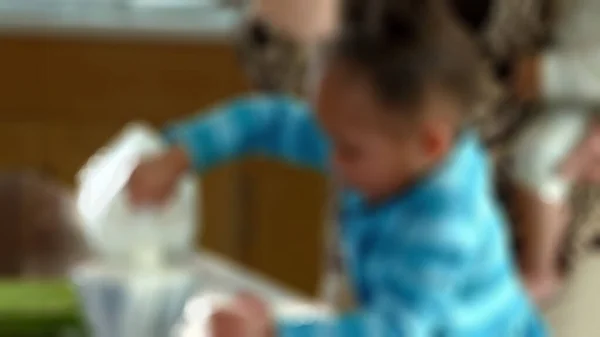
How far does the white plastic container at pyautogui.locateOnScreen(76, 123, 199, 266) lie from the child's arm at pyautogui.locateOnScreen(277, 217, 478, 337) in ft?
0.65

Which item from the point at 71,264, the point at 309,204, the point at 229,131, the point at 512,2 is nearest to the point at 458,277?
the point at 229,131

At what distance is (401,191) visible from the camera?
32.9 inches

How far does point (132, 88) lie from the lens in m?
2.03

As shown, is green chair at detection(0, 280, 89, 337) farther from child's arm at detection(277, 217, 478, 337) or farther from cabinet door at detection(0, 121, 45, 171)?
cabinet door at detection(0, 121, 45, 171)

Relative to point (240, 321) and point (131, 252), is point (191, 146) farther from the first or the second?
point (240, 321)

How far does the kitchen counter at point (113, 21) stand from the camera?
2010 mm

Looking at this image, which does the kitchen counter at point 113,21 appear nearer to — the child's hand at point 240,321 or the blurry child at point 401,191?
the blurry child at point 401,191

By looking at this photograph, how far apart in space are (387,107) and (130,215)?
0.25m

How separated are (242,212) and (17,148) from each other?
44cm

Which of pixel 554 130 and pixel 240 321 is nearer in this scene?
pixel 240 321

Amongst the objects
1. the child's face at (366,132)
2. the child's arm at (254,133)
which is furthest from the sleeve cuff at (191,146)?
the child's face at (366,132)

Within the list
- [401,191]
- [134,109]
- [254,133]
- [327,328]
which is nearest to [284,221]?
[134,109]

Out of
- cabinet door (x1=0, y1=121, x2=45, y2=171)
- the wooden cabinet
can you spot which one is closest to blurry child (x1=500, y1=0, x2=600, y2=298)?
the wooden cabinet

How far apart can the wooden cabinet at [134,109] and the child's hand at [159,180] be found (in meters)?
1.12
